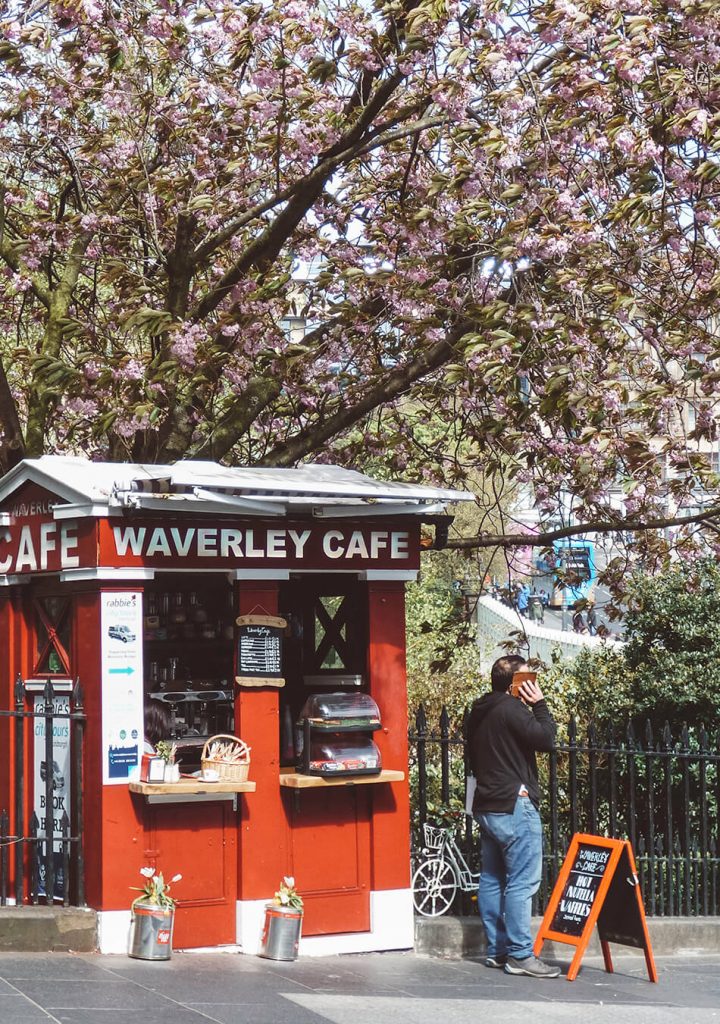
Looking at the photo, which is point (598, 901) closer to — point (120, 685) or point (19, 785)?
point (120, 685)

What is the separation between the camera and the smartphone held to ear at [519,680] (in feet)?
27.6

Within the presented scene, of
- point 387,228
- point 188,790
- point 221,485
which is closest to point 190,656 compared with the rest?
point 188,790

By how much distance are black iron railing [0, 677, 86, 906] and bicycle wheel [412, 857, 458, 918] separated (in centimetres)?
252

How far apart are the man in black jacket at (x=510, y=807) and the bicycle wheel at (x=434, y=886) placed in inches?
45.7

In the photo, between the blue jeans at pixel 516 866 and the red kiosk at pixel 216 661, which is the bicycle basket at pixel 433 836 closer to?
the red kiosk at pixel 216 661

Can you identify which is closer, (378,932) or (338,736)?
(338,736)

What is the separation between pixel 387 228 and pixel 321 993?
21.9ft

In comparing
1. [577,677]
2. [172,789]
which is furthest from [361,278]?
[577,677]

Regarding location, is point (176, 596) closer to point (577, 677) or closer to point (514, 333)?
point (514, 333)

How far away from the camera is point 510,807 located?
8.21m

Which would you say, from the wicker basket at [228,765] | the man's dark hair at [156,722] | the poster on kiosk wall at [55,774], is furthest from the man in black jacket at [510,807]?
the poster on kiosk wall at [55,774]

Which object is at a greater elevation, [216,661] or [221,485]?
[221,485]

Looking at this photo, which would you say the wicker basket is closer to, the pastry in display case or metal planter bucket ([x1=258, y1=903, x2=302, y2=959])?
the pastry in display case

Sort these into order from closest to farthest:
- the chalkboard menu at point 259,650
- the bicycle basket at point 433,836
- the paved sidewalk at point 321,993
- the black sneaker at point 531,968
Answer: the paved sidewalk at point 321,993
the black sneaker at point 531,968
the chalkboard menu at point 259,650
the bicycle basket at point 433,836
